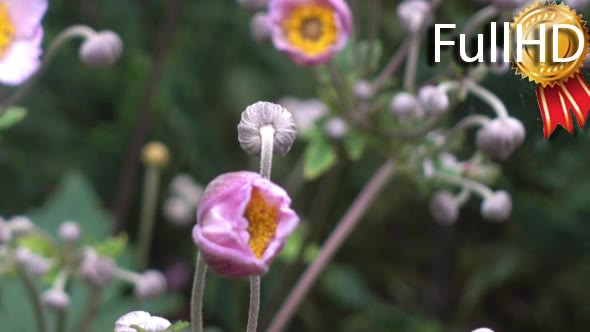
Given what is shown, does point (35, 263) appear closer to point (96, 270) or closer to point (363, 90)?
point (96, 270)

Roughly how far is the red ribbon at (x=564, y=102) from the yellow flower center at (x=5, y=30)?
0.79 metres

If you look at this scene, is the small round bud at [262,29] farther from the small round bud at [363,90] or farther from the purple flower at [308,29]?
the small round bud at [363,90]

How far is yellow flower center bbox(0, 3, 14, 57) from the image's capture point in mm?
1382

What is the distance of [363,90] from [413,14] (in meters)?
0.15

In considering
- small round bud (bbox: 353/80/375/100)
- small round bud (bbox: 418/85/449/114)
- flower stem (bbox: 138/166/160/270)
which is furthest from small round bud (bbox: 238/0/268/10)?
flower stem (bbox: 138/166/160/270)

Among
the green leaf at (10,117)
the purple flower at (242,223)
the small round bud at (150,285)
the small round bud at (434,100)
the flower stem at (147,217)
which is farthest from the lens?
the flower stem at (147,217)

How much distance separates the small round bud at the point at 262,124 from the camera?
814mm

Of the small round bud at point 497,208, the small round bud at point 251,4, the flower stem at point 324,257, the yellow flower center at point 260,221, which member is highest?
the small round bud at point 251,4

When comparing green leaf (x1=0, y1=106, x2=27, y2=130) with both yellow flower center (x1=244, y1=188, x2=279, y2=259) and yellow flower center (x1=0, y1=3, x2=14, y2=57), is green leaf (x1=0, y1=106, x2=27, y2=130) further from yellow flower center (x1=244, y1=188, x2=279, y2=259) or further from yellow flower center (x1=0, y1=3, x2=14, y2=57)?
yellow flower center (x1=244, y1=188, x2=279, y2=259)

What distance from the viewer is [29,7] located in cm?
134

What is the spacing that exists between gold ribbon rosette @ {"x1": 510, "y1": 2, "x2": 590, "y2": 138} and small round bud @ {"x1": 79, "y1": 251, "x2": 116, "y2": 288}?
63cm

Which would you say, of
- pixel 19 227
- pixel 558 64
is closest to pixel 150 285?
pixel 19 227

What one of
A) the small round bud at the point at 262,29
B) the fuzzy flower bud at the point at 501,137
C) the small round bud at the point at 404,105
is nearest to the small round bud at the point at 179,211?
the small round bud at the point at 262,29

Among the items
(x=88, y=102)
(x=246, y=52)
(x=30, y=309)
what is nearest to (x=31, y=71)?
(x=30, y=309)
